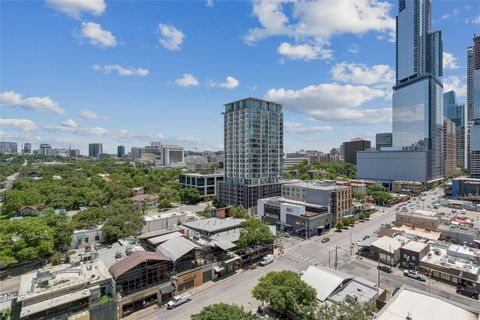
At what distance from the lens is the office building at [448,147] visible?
17391 centimetres

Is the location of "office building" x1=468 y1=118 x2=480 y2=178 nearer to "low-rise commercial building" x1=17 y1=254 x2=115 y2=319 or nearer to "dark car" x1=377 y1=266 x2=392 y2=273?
"dark car" x1=377 y1=266 x2=392 y2=273

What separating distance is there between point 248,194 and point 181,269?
159 feet

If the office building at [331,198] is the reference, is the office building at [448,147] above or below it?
above

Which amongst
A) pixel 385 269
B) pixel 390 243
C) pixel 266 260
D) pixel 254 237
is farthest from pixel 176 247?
pixel 390 243

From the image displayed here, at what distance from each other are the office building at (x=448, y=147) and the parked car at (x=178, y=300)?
203m

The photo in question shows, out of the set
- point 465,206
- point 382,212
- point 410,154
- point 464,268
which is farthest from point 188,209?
point 410,154

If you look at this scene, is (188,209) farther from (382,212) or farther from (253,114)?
(382,212)

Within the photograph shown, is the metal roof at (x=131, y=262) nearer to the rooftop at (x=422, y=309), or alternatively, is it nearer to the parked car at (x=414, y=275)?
the rooftop at (x=422, y=309)

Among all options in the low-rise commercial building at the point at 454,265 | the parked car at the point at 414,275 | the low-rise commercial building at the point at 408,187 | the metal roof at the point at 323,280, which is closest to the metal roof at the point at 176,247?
the metal roof at the point at 323,280

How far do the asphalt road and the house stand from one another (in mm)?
52389

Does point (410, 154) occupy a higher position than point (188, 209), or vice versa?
point (410, 154)

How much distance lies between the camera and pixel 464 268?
38.8m

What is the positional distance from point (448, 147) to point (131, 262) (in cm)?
22326

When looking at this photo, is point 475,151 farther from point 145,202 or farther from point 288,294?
point 145,202
